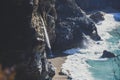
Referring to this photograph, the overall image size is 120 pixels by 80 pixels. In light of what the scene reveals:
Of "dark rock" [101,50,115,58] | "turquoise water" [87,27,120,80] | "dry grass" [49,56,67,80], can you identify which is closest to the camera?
"dry grass" [49,56,67,80]

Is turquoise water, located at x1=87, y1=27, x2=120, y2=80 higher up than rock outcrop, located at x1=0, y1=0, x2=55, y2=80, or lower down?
lower down

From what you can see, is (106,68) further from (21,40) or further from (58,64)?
(21,40)

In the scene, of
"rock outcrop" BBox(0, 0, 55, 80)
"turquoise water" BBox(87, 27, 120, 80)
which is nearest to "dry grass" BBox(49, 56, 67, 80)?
"turquoise water" BBox(87, 27, 120, 80)

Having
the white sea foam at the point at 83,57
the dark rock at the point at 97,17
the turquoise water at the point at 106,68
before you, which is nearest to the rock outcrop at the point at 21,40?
the white sea foam at the point at 83,57

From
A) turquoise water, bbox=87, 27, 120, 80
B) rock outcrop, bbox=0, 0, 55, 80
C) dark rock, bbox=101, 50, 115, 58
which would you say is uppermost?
rock outcrop, bbox=0, 0, 55, 80

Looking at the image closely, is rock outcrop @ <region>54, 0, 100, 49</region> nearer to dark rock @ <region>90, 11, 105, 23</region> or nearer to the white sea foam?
the white sea foam

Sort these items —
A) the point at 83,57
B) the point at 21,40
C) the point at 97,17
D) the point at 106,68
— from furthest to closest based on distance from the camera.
A: the point at 97,17 → the point at 83,57 → the point at 106,68 → the point at 21,40

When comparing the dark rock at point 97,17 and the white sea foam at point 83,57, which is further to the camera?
the dark rock at point 97,17

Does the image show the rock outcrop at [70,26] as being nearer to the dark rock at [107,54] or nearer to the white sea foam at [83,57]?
the white sea foam at [83,57]

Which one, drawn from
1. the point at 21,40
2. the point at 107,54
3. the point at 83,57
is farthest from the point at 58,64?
the point at 21,40

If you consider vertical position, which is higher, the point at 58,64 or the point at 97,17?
the point at 97,17

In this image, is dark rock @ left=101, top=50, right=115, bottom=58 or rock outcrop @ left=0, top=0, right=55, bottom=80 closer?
rock outcrop @ left=0, top=0, right=55, bottom=80

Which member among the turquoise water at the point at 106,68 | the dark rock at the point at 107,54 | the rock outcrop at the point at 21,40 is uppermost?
the rock outcrop at the point at 21,40

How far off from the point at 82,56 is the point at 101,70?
4381 millimetres
